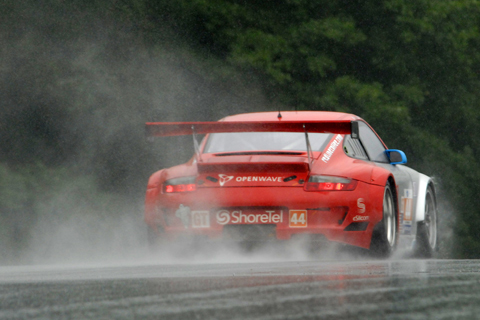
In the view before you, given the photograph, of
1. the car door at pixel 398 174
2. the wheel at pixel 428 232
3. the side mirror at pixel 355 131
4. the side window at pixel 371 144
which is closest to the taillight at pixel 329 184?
the side mirror at pixel 355 131

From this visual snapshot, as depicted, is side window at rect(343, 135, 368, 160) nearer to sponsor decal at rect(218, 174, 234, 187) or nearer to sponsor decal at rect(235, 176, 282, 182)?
sponsor decal at rect(235, 176, 282, 182)

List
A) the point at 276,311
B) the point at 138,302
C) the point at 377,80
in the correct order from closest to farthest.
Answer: the point at 276,311 < the point at 138,302 < the point at 377,80

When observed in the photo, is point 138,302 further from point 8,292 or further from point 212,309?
point 8,292

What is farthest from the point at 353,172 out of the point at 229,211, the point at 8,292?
the point at 8,292

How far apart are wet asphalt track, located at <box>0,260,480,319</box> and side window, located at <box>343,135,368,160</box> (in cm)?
256

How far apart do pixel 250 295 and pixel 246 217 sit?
11.1 feet

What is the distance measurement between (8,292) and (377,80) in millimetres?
17292

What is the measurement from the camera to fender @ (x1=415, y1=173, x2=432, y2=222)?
9344 mm

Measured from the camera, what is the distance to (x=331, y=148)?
786 centimetres

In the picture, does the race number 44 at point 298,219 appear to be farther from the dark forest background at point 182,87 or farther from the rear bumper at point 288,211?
the dark forest background at point 182,87

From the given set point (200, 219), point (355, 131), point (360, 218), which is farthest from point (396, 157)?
point (200, 219)

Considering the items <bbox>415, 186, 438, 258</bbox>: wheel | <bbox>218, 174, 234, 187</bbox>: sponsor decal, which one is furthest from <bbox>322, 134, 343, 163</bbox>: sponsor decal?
<bbox>415, 186, 438, 258</bbox>: wheel

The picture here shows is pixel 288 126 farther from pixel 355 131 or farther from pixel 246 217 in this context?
pixel 246 217

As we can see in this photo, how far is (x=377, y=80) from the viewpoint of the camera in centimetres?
2103
